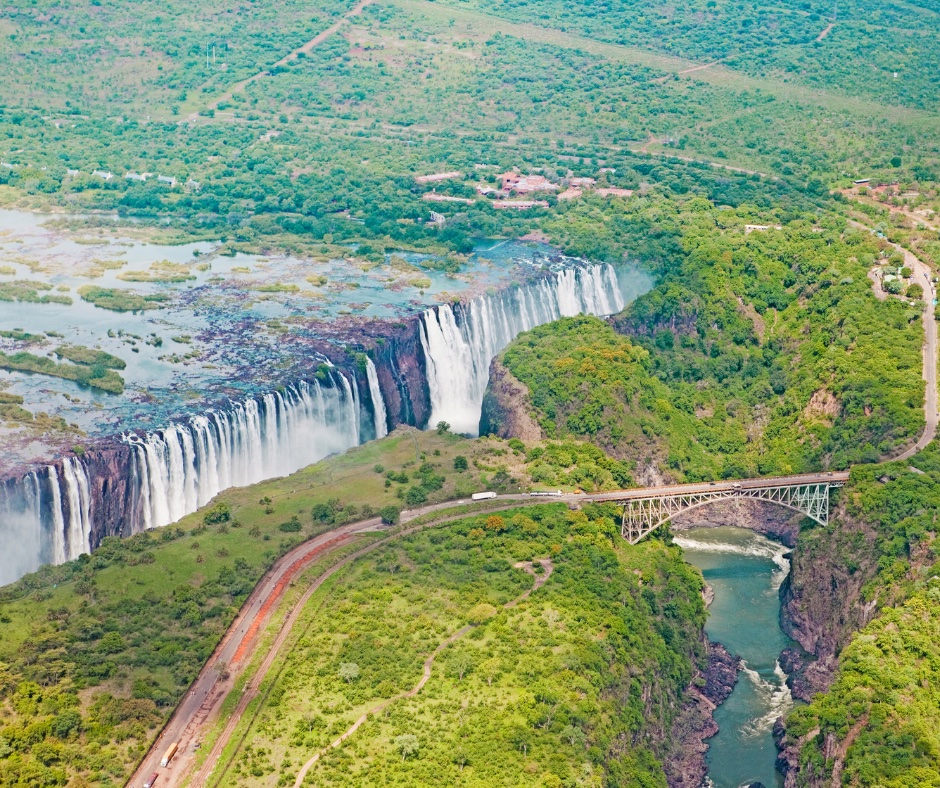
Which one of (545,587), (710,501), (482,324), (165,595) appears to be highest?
(482,324)

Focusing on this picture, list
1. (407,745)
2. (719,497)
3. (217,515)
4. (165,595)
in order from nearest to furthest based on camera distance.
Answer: (407,745) < (165,595) < (217,515) < (719,497)

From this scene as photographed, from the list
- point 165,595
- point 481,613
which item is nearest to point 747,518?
point 481,613

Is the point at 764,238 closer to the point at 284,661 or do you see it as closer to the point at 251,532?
the point at 251,532

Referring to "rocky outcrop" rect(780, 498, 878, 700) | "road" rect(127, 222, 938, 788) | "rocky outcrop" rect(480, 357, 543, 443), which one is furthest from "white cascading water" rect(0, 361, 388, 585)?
"rocky outcrop" rect(780, 498, 878, 700)

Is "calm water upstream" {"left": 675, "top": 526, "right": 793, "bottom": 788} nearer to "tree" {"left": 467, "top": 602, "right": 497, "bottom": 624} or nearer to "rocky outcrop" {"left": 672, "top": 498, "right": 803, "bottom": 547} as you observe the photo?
"rocky outcrop" {"left": 672, "top": 498, "right": 803, "bottom": 547}

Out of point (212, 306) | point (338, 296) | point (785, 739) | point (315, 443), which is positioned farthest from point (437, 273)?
point (785, 739)

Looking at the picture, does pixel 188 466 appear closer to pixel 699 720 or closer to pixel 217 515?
pixel 217 515

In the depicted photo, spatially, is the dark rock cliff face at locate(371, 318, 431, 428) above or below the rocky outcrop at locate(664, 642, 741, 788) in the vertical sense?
above
